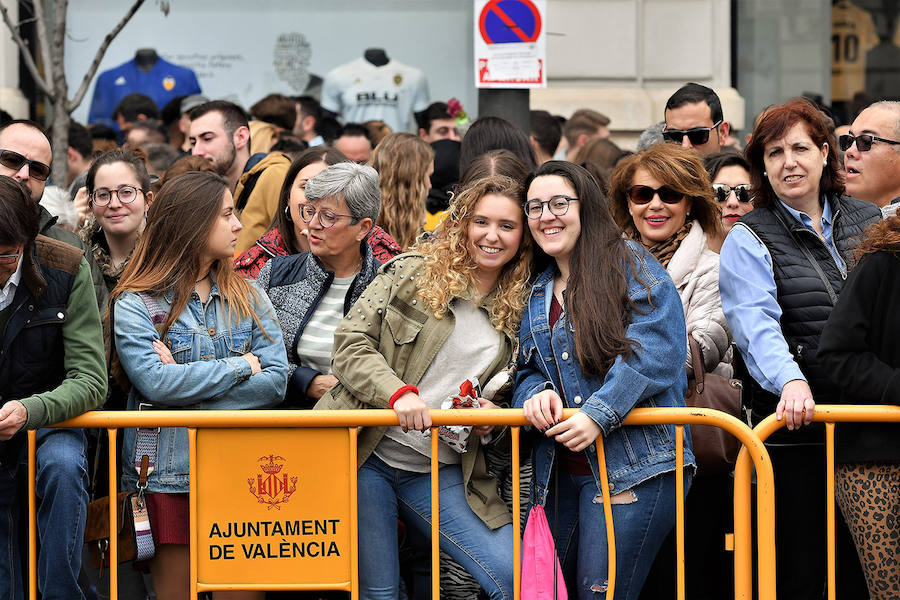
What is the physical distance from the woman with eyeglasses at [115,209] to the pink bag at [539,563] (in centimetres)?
236

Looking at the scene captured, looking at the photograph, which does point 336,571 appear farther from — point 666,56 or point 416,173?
point 666,56

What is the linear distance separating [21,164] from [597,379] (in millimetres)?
2875

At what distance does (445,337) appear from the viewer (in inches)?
181

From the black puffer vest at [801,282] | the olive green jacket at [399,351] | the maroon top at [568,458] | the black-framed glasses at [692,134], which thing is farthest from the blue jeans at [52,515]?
the black-framed glasses at [692,134]

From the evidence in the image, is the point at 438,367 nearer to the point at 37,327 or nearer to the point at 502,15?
the point at 37,327

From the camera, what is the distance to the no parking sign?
24.6 ft

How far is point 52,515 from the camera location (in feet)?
14.6

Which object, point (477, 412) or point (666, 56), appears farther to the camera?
point (666, 56)

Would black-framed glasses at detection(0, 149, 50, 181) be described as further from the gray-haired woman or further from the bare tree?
the bare tree

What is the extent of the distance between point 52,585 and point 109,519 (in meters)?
0.34

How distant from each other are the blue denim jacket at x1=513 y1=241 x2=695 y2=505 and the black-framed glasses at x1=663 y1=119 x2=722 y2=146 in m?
2.47

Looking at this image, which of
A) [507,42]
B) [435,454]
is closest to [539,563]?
[435,454]

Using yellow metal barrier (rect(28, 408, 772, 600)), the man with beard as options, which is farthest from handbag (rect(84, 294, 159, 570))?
the man with beard

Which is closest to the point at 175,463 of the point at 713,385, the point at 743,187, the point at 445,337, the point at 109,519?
the point at 109,519
